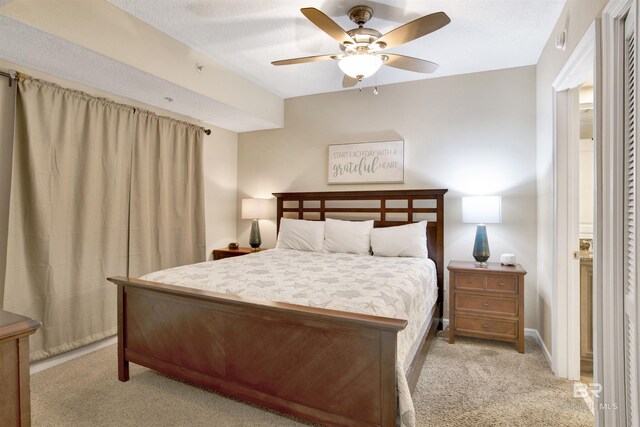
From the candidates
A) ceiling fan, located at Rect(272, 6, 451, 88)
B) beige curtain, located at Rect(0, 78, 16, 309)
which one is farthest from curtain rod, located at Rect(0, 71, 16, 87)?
ceiling fan, located at Rect(272, 6, 451, 88)

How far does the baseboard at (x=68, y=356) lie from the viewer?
8.41 ft

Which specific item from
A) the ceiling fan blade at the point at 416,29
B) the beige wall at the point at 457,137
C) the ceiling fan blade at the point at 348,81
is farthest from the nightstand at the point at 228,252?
the ceiling fan blade at the point at 416,29

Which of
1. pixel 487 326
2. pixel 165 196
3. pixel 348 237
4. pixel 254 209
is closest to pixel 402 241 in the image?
pixel 348 237

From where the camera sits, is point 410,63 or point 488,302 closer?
point 410,63

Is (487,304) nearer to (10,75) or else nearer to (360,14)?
(360,14)

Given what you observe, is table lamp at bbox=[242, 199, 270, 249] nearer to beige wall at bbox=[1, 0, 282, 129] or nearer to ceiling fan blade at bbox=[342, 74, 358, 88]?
beige wall at bbox=[1, 0, 282, 129]

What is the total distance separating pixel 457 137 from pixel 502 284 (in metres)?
1.61

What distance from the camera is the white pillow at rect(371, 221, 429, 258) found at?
3.32 metres

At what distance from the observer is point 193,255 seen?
4.00m

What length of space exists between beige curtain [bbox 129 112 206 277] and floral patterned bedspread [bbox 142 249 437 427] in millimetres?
1038

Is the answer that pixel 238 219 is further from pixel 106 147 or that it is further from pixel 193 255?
pixel 106 147

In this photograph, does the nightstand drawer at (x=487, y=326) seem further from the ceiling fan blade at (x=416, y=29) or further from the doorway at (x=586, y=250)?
the ceiling fan blade at (x=416, y=29)

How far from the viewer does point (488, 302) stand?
2982 millimetres

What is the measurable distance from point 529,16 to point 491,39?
355mm
